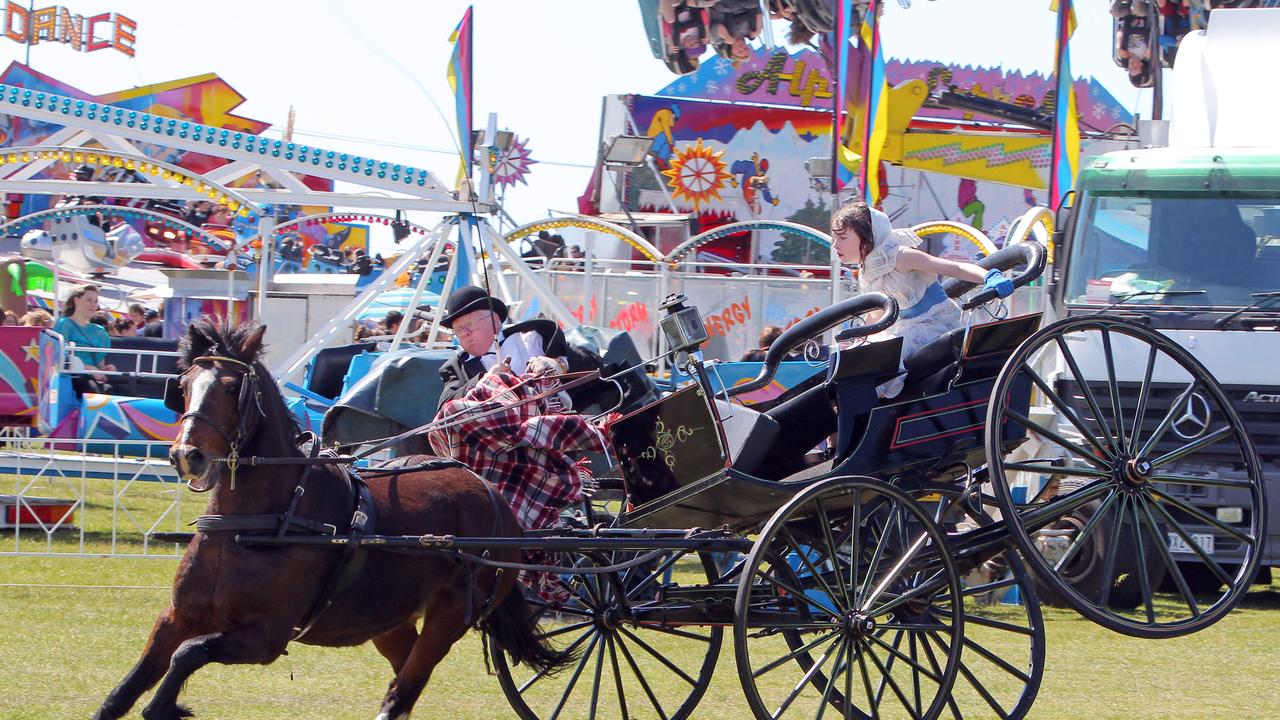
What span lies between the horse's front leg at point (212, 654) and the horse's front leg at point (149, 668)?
0.10 metres

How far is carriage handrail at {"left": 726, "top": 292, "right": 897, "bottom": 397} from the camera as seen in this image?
547cm

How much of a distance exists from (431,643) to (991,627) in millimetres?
2622

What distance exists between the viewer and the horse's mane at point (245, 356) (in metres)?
4.92

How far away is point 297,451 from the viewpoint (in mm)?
5102

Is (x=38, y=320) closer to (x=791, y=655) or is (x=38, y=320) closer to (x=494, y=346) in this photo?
(x=494, y=346)

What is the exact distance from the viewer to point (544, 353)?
21.8 ft

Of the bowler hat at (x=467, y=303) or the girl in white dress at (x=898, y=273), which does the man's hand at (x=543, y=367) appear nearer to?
the bowler hat at (x=467, y=303)

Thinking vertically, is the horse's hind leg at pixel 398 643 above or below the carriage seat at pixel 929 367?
below

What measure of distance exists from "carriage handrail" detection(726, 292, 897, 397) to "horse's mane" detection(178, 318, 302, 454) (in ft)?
5.72

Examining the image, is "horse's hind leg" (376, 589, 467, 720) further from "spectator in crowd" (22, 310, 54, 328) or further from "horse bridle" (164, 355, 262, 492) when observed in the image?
"spectator in crowd" (22, 310, 54, 328)

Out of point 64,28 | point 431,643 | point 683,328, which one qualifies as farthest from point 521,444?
point 64,28

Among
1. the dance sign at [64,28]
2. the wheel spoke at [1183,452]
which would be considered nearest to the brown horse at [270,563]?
the wheel spoke at [1183,452]

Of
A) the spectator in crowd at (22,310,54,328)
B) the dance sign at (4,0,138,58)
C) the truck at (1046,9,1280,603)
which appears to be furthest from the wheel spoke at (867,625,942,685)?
the dance sign at (4,0,138,58)

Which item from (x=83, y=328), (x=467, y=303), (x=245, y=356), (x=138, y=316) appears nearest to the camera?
(x=245, y=356)
